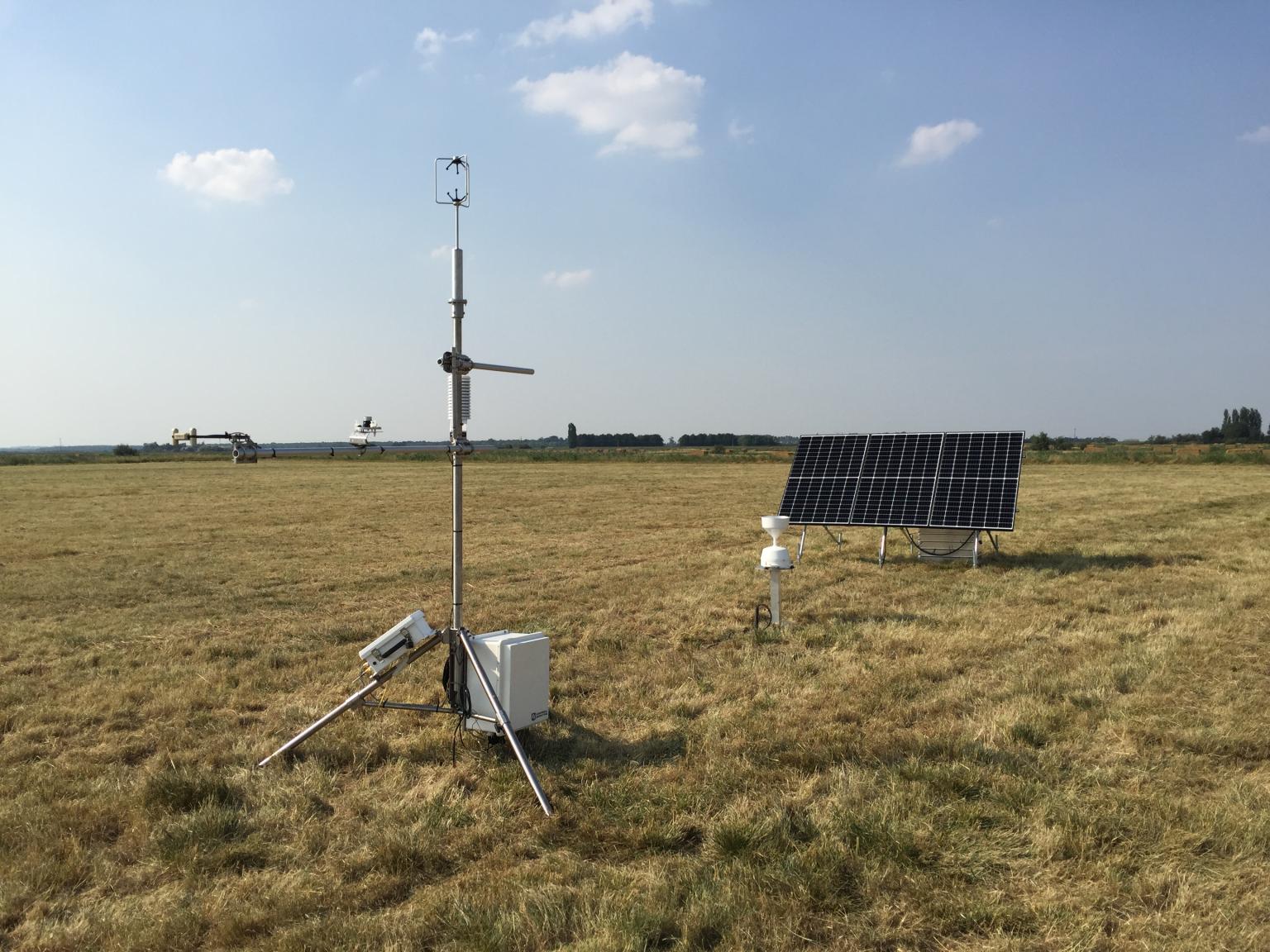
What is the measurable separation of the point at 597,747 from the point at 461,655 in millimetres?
1140

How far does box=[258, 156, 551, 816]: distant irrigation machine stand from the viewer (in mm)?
5645

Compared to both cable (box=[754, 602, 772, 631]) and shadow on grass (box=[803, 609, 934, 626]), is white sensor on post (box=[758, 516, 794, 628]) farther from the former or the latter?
shadow on grass (box=[803, 609, 934, 626])

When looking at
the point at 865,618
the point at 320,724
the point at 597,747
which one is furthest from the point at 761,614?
the point at 320,724

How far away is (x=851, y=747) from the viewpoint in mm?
5805

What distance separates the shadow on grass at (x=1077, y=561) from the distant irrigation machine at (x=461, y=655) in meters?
9.86

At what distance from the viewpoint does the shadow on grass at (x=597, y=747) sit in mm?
5723

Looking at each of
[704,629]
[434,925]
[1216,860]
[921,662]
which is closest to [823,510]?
[704,629]

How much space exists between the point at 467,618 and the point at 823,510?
Answer: 262 inches

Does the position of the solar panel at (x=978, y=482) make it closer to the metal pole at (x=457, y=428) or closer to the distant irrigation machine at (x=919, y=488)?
the distant irrigation machine at (x=919, y=488)

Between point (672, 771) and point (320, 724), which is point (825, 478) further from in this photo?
point (320, 724)

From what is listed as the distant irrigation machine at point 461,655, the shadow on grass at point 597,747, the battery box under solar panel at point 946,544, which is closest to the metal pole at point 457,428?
the distant irrigation machine at point 461,655

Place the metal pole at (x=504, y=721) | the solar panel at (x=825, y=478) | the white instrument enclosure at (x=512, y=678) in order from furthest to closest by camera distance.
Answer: the solar panel at (x=825, y=478) → the white instrument enclosure at (x=512, y=678) → the metal pole at (x=504, y=721)

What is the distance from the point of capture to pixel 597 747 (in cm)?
594

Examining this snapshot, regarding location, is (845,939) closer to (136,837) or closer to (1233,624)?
(136,837)
